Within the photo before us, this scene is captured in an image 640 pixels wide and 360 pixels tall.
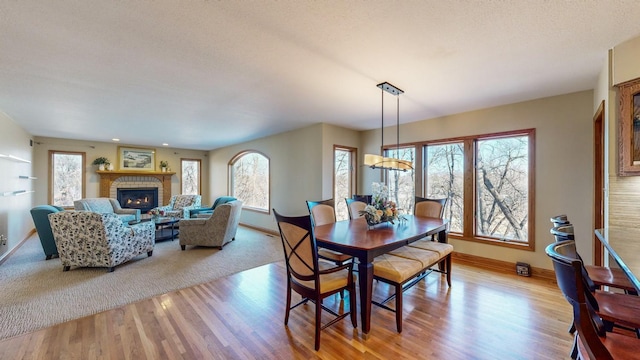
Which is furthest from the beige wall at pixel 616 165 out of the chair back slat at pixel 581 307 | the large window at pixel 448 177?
the large window at pixel 448 177

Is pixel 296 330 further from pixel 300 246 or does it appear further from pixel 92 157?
pixel 92 157

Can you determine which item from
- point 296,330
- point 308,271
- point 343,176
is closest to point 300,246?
point 308,271

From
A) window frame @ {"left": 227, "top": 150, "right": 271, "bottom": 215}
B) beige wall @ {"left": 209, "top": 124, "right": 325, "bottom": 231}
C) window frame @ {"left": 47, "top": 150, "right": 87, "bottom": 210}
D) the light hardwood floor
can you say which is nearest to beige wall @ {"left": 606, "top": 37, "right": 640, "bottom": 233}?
the light hardwood floor

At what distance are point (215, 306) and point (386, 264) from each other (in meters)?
1.85

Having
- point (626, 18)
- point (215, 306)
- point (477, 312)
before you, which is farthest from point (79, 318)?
point (626, 18)

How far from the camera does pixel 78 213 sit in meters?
3.42

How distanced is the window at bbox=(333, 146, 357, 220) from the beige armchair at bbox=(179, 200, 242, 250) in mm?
2221

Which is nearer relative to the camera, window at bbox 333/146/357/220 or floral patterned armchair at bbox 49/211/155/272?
floral patterned armchair at bbox 49/211/155/272

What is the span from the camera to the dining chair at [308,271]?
1.98m

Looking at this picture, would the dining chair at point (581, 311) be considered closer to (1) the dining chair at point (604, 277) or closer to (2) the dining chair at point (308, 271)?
(1) the dining chair at point (604, 277)

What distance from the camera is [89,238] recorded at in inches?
136

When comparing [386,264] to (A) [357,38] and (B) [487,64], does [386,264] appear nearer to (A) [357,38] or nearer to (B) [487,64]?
(A) [357,38]

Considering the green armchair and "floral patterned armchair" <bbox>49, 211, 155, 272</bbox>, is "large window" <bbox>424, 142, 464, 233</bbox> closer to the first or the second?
"floral patterned armchair" <bbox>49, 211, 155, 272</bbox>

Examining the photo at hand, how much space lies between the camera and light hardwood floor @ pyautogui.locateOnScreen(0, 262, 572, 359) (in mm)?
1940
